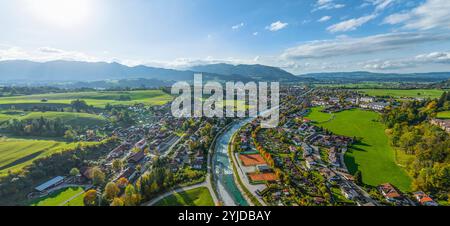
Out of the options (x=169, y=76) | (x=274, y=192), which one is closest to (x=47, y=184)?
(x=274, y=192)

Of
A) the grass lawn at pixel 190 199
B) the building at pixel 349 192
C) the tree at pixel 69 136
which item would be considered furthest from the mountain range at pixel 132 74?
the building at pixel 349 192

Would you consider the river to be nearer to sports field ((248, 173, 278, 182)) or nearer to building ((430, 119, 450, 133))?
sports field ((248, 173, 278, 182))

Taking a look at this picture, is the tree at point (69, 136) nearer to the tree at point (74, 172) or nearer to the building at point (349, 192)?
the tree at point (74, 172)

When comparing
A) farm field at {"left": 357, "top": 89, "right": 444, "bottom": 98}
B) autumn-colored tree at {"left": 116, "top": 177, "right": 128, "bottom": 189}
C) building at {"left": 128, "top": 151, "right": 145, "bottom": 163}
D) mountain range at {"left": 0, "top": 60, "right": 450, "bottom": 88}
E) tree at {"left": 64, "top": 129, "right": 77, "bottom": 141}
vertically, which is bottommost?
autumn-colored tree at {"left": 116, "top": 177, "right": 128, "bottom": 189}

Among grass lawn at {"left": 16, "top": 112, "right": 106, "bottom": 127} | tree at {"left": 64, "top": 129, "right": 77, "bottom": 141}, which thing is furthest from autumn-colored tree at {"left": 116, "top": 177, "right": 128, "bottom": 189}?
grass lawn at {"left": 16, "top": 112, "right": 106, "bottom": 127}

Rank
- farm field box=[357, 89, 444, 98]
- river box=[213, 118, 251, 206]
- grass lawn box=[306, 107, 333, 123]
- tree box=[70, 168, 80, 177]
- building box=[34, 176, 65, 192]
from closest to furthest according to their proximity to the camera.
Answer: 1. river box=[213, 118, 251, 206]
2. building box=[34, 176, 65, 192]
3. tree box=[70, 168, 80, 177]
4. grass lawn box=[306, 107, 333, 123]
5. farm field box=[357, 89, 444, 98]

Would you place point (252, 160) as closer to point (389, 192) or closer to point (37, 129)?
point (389, 192)
